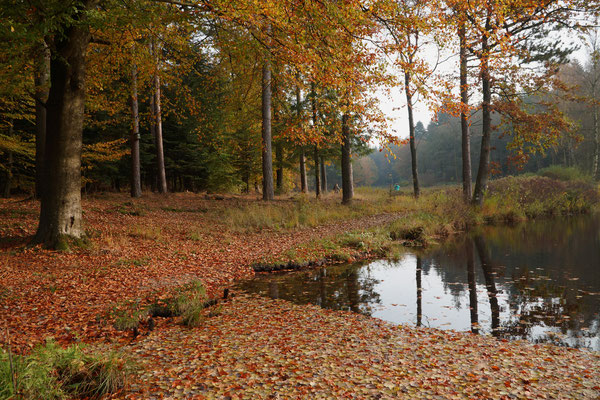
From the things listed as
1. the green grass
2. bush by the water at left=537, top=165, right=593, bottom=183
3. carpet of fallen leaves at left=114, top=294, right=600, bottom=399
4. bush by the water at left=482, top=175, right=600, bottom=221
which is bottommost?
carpet of fallen leaves at left=114, top=294, right=600, bottom=399

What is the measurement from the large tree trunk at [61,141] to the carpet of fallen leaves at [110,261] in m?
0.62

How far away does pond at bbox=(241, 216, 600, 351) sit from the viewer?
17.4ft

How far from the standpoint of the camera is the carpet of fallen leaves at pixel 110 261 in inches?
200

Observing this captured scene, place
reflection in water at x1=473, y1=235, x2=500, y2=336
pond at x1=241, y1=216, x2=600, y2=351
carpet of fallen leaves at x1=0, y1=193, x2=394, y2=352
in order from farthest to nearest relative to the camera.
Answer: reflection in water at x1=473, y1=235, x2=500, y2=336 → pond at x1=241, y1=216, x2=600, y2=351 → carpet of fallen leaves at x1=0, y1=193, x2=394, y2=352

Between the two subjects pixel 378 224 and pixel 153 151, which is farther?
pixel 153 151

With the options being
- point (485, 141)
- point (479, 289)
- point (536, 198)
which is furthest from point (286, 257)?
point (536, 198)

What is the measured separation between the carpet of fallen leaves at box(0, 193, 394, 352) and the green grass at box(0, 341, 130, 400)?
0.68 meters

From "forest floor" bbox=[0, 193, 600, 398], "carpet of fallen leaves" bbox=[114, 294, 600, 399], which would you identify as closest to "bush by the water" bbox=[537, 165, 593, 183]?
"forest floor" bbox=[0, 193, 600, 398]

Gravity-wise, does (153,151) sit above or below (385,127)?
above

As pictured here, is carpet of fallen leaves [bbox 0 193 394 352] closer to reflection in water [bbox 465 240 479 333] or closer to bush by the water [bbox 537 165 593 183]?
reflection in water [bbox 465 240 479 333]

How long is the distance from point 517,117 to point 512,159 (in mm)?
1854

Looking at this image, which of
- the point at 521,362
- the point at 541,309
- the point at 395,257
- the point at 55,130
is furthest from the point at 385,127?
the point at 55,130

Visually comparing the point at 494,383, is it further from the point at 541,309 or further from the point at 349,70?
the point at 349,70

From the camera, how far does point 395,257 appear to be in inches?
403
